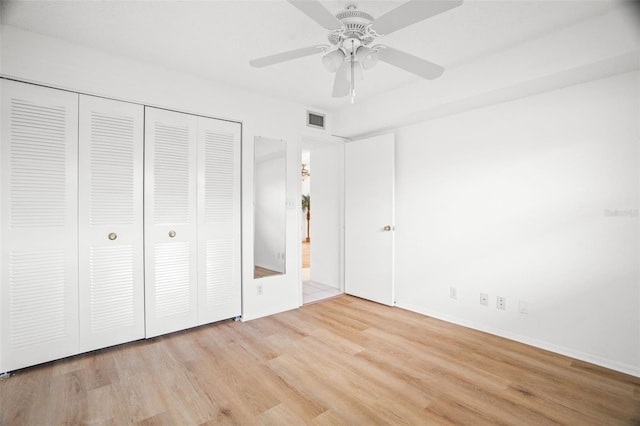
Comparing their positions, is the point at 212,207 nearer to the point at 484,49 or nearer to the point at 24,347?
the point at 24,347

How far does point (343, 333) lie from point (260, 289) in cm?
104

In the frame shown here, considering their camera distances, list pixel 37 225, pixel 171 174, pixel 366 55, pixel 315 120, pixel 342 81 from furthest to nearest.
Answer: pixel 315 120
pixel 171 174
pixel 37 225
pixel 342 81
pixel 366 55

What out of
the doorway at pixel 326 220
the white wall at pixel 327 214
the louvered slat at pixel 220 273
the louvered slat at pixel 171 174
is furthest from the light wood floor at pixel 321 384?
the white wall at pixel 327 214

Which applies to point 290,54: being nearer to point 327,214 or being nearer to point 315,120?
point 315,120

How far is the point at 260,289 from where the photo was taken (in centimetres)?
347

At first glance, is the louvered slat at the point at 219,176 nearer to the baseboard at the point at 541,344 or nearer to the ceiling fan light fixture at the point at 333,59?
the ceiling fan light fixture at the point at 333,59

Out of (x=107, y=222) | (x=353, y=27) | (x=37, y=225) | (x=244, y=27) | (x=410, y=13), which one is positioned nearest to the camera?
(x=410, y=13)

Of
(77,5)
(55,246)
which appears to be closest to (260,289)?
(55,246)

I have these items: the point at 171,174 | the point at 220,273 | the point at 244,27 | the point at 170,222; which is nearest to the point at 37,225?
the point at 170,222

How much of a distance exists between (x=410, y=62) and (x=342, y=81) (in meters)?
0.45

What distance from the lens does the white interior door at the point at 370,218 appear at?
12.5ft

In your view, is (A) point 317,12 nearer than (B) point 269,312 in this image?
Yes

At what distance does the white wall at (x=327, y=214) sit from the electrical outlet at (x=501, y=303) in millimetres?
2064

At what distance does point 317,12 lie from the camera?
1442 millimetres
